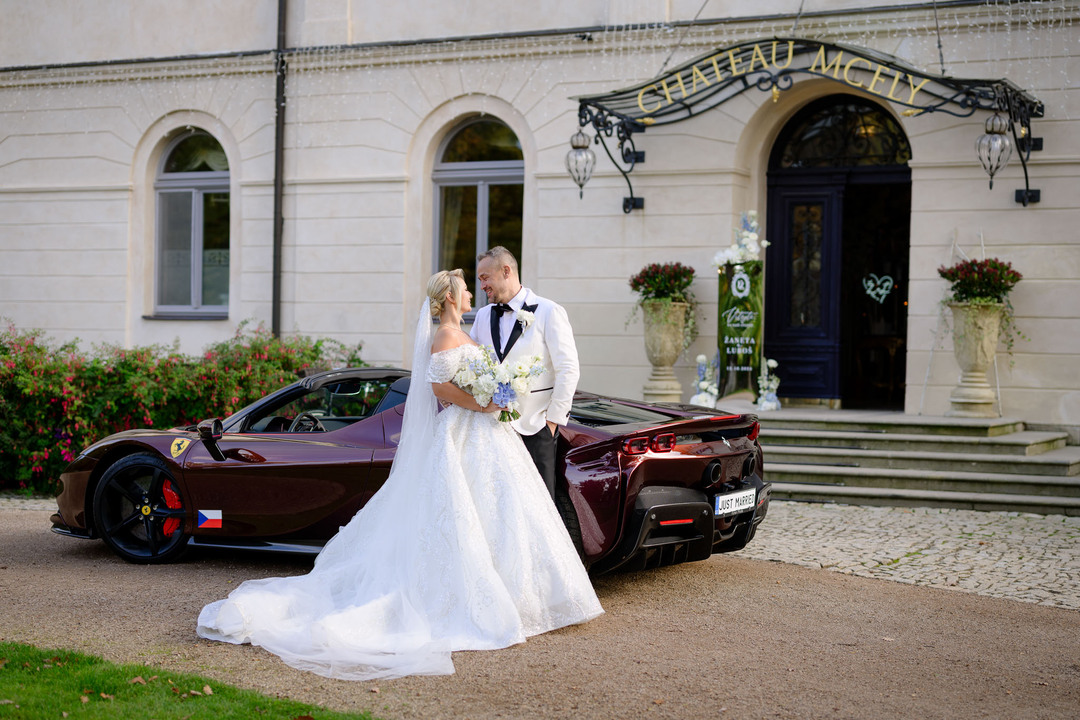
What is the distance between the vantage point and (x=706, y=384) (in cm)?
1209

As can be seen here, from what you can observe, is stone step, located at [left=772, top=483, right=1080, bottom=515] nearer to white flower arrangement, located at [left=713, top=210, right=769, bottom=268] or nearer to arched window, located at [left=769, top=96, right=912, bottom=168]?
white flower arrangement, located at [left=713, top=210, right=769, bottom=268]

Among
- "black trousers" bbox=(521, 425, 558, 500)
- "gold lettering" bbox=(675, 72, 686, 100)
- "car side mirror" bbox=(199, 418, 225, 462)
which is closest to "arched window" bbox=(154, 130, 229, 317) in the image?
"gold lettering" bbox=(675, 72, 686, 100)

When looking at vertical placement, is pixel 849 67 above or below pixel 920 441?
above

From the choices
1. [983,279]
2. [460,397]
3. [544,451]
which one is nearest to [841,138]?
[983,279]

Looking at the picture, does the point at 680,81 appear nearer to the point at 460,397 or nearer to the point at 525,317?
the point at 525,317

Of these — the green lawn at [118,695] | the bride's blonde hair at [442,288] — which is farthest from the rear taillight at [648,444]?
the green lawn at [118,695]

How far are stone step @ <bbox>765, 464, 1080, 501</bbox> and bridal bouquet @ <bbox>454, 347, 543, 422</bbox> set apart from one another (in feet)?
18.0

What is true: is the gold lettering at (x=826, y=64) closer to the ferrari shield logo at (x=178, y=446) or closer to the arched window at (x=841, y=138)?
the arched window at (x=841, y=138)

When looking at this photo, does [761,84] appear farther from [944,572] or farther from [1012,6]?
[944,572]

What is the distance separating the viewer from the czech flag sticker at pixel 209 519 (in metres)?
6.74

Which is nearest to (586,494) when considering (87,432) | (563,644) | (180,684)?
(563,644)

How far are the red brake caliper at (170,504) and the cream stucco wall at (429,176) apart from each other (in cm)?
716

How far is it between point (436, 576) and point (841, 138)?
9683 mm

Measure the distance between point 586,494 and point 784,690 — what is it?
1605 mm
